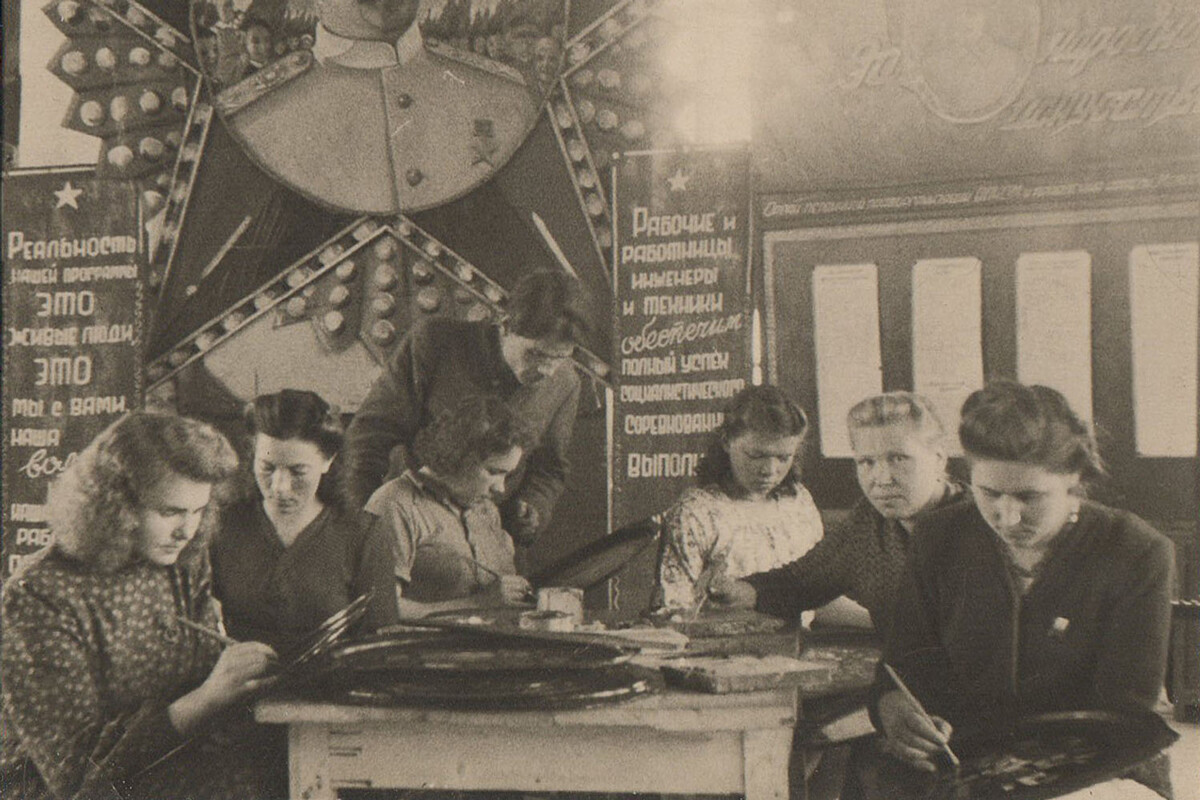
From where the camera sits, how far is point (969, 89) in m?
2.90

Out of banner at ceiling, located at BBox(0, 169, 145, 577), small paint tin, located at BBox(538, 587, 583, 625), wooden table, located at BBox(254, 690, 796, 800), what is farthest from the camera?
banner at ceiling, located at BBox(0, 169, 145, 577)

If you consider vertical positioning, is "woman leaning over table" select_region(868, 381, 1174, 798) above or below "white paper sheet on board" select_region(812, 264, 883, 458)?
below

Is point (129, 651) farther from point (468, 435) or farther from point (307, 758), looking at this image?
point (468, 435)

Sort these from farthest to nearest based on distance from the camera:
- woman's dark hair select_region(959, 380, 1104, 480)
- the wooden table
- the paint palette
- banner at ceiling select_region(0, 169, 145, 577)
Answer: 1. banner at ceiling select_region(0, 169, 145, 577)
2. woman's dark hair select_region(959, 380, 1104, 480)
3. the paint palette
4. the wooden table

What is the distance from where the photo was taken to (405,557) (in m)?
3.06

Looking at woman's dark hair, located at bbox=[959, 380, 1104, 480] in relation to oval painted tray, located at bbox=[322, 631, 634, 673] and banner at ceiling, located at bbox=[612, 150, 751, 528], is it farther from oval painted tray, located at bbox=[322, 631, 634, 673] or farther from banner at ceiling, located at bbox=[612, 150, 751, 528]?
oval painted tray, located at bbox=[322, 631, 634, 673]

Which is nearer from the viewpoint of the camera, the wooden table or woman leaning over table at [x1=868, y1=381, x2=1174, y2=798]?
the wooden table

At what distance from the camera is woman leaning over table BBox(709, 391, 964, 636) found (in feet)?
9.41

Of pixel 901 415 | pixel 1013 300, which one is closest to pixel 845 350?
pixel 901 415

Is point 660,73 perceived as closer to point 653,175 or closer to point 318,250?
point 653,175

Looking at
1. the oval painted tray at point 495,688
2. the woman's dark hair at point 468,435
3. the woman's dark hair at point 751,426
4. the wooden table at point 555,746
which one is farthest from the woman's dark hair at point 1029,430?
the woman's dark hair at point 468,435

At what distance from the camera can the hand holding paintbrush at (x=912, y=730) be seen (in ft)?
8.85

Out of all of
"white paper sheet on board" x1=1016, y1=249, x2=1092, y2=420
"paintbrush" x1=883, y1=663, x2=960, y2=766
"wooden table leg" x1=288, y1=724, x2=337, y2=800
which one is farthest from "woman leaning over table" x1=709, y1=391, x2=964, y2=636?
"wooden table leg" x1=288, y1=724, x2=337, y2=800

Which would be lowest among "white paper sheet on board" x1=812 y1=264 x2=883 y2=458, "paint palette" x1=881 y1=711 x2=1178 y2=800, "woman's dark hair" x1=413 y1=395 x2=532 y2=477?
"paint palette" x1=881 y1=711 x2=1178 y2=800
